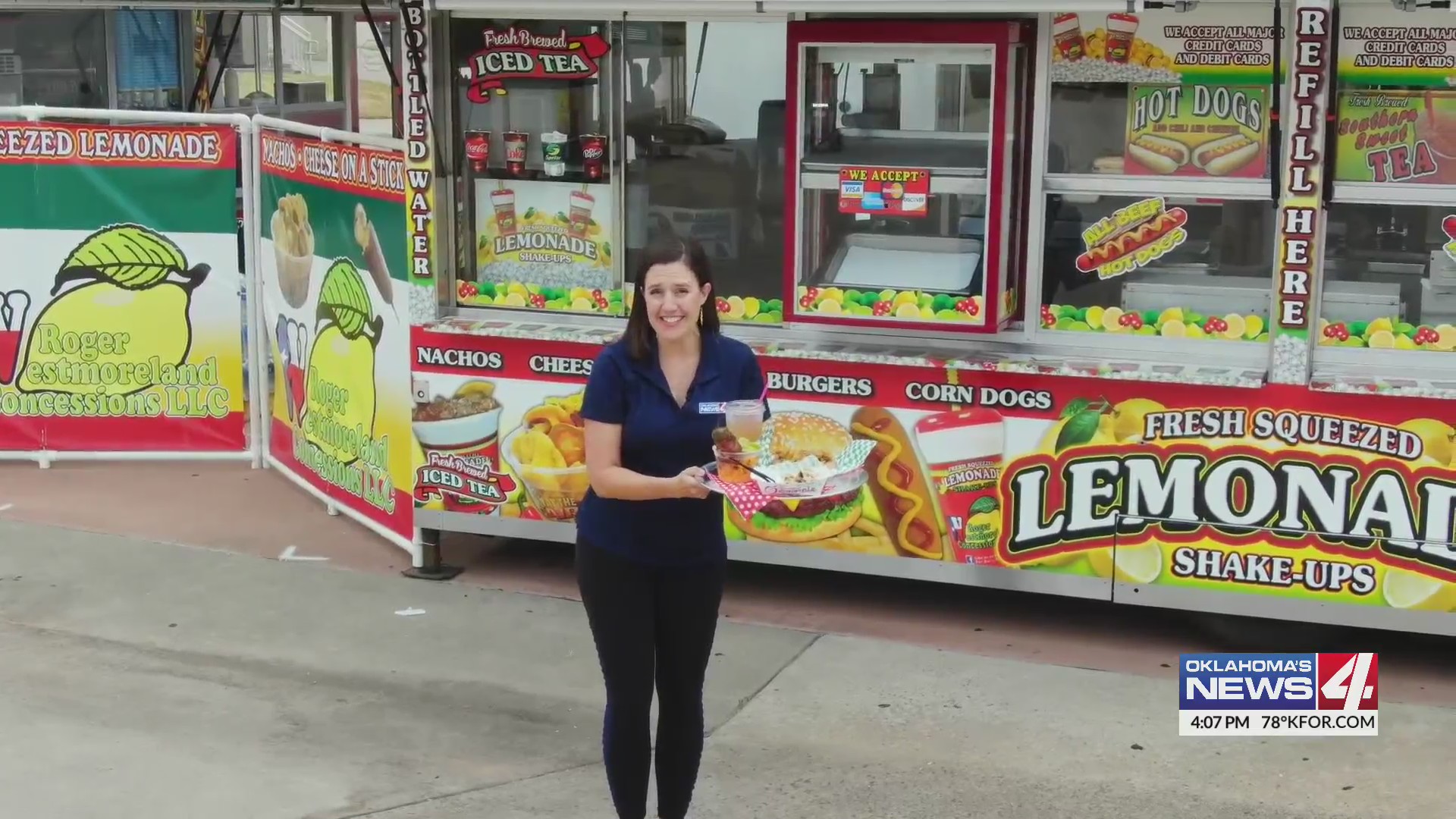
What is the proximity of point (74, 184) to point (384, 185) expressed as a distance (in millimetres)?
2596

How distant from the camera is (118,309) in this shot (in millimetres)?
9148

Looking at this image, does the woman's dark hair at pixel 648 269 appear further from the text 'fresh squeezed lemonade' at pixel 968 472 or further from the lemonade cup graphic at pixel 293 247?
the lemonade cup graphic at pixel 293 247

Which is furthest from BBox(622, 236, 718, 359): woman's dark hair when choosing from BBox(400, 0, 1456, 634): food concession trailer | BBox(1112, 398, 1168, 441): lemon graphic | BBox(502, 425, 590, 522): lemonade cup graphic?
BBox(502, 425, 590, 522): lemonade cup graphic

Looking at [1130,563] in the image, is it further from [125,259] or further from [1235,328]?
[125,259]

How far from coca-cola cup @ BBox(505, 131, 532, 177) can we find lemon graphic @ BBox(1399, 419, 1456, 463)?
12.2 ft

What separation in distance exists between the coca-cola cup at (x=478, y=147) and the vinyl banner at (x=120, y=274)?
2354 millimetres

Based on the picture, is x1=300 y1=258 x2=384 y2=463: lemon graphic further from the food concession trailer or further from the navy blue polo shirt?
the navy blue polo shirt

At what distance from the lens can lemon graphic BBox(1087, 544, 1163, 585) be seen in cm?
629

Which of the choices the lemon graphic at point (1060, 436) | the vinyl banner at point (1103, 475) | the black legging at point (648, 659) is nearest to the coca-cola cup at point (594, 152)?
the vinyl banner at point (1103, 475)

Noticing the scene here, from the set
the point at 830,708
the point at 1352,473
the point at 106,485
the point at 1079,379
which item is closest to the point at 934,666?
the point at 830,708

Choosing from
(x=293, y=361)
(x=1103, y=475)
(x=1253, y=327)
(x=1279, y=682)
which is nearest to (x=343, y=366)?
(x=293, y=361)

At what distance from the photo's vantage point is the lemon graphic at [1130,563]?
20.6ft

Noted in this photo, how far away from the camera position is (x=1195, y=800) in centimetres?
513

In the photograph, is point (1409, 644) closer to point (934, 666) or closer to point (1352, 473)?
point (1352, 473)
